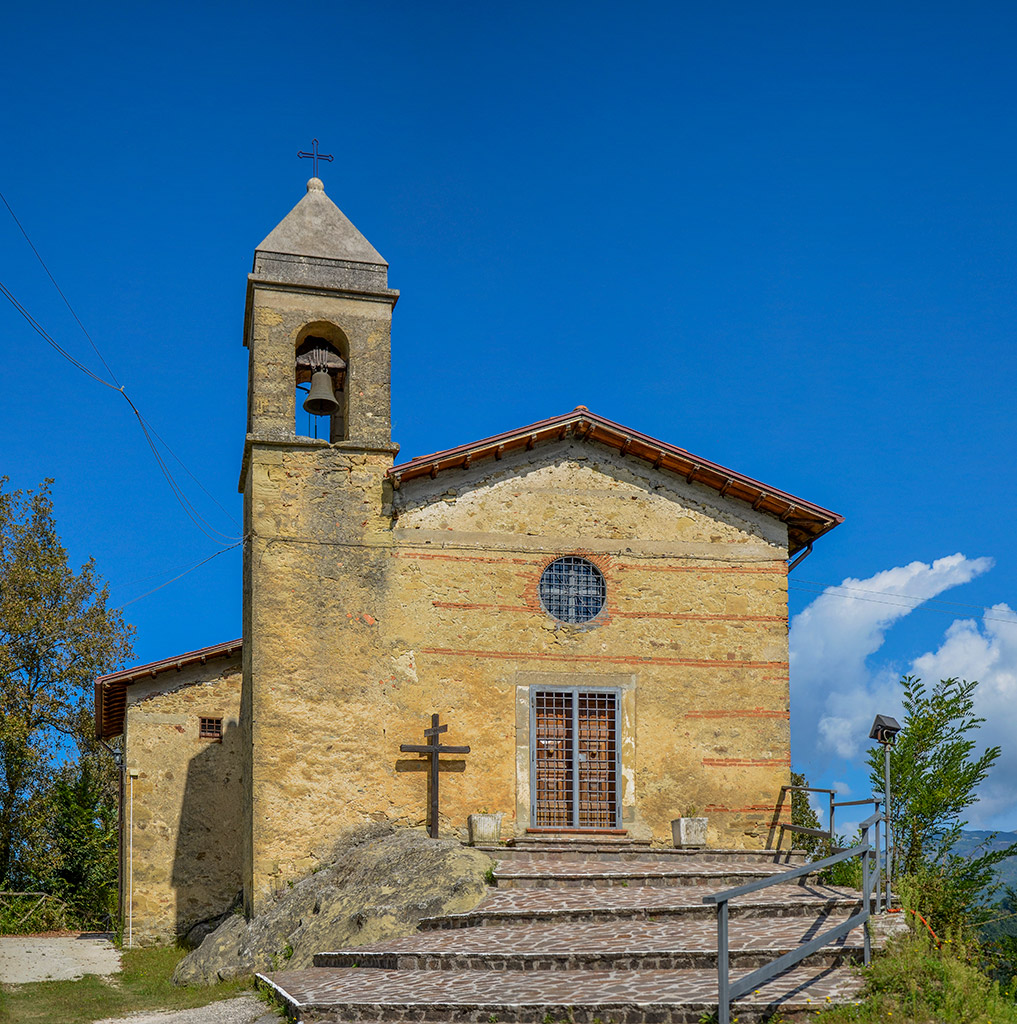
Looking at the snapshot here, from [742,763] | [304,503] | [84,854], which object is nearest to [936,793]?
[742,763]

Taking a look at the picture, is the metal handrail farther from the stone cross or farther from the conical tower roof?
the conical tower roof

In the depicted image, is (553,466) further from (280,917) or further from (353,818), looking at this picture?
(280,917)

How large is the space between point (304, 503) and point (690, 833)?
7513mm

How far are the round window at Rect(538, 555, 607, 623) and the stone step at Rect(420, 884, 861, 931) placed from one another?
458 cm

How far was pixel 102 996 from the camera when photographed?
45.6ft

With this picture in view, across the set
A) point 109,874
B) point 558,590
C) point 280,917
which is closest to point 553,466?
point 558,590

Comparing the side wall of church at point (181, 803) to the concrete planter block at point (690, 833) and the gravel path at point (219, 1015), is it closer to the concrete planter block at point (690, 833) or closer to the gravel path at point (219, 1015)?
the gravel path at point (219, 1015)

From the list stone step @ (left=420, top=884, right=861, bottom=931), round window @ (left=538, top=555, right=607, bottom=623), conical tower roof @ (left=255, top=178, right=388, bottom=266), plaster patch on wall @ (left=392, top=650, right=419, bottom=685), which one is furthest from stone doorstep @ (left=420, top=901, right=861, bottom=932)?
conical tower roof @ (left=255, top=178, right=388, bottom=266)

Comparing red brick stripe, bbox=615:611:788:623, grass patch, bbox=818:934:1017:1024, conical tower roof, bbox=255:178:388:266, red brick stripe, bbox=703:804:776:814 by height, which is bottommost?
grass patch, bbox=818:934:1017:1024

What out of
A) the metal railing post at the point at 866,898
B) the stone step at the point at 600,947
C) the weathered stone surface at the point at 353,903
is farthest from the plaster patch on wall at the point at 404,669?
the metal railing post at the point at 866,898

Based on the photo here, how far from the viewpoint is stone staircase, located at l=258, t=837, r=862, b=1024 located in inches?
360

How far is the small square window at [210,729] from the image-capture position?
20672 millimetres

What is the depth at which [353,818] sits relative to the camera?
15.9 m

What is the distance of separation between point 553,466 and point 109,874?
57.7 feet
